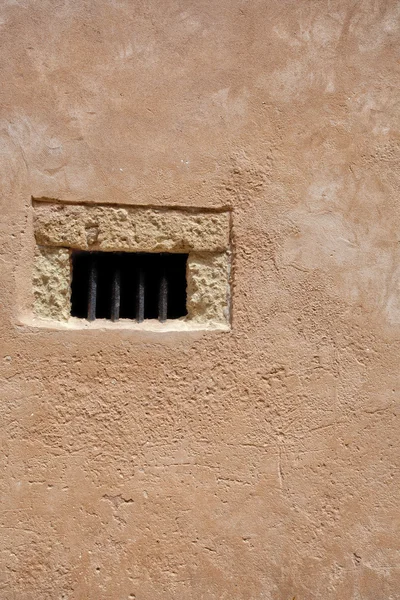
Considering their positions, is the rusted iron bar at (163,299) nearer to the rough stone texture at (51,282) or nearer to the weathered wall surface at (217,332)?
the weathered wall surface at (217,332)

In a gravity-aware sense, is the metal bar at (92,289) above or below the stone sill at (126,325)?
above

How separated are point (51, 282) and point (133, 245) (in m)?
0.33

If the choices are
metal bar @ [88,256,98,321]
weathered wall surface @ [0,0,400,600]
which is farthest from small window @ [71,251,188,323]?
weathered wall surface @ [0,0,400,600]

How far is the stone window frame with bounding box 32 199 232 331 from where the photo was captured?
2008 millimetres

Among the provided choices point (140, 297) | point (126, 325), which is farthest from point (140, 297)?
point (126, 325)

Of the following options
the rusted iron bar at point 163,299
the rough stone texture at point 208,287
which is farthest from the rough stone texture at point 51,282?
the rough stone texture at point 208,287

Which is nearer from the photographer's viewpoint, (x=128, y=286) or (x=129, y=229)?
(x=129, y=229)

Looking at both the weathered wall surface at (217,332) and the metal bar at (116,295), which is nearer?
the weathered wall surface at (217,332)

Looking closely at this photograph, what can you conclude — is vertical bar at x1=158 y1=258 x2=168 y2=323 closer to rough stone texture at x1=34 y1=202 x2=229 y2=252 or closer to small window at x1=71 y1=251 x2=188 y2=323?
small window at x1=71 y1=251 x2=188 y2=323

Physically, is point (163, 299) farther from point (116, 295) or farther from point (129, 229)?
point (129, 229)

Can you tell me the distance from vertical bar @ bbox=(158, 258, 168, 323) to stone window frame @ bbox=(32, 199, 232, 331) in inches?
1.4

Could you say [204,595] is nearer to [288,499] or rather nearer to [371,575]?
[288,499]

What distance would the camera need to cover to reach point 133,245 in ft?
6.76

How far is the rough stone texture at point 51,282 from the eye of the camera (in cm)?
201
